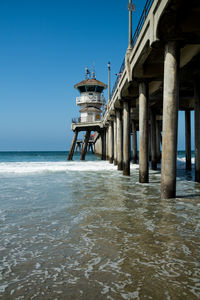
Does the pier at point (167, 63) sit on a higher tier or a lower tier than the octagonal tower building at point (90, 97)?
lower

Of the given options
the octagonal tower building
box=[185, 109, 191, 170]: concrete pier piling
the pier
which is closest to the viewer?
the pier

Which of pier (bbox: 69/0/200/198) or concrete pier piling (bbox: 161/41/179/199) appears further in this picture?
concrete pier piling (bbox: 161/41/179/199)

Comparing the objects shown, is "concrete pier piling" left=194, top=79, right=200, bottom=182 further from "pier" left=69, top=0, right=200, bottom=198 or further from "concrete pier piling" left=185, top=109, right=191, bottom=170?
"concrete pier piling" left=185, top=109, right=191, bottom=170

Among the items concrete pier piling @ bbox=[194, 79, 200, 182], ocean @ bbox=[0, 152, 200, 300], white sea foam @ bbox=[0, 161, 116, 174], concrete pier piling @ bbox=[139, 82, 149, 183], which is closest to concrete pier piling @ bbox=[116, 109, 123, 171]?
white sea foam @ bbox=[0, 161, 116, 174]

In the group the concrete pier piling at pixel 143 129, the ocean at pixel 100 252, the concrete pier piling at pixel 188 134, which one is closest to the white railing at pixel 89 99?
the concrete pier piling at pixel 188 134

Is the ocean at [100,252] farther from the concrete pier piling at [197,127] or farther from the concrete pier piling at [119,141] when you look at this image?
the concrete pier piling at [119,141]

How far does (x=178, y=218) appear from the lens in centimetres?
547

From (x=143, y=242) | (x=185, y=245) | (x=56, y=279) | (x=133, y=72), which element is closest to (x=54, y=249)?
(x=56, y=279)

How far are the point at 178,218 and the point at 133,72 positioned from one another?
7.21m

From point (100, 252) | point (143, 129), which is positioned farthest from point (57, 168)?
point (100, 252)

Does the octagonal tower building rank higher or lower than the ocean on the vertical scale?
higher

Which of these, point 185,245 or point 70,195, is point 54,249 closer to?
point 185,245

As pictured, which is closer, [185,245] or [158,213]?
[185,245]

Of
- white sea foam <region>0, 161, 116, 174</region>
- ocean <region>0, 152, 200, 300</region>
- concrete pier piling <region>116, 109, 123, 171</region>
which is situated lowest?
white sea foam <region>0, 161, 116, 174</region>
